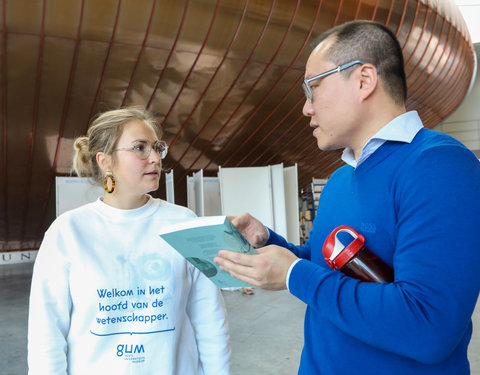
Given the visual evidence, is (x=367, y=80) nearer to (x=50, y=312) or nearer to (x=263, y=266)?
(x=263, y=266)

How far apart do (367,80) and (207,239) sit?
66cm

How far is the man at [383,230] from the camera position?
88 centimetres

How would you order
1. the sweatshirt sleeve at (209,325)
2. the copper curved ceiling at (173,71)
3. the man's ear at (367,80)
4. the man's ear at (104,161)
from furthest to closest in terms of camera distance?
the copper curved ceiling at (173,71)
the man's ear at (104,161)
the sweatshirt sleeve at (209,325)
the man's ear at (367,80)

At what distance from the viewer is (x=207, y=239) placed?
1114mm

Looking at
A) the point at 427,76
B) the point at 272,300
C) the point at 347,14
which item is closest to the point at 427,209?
the point at 272,300

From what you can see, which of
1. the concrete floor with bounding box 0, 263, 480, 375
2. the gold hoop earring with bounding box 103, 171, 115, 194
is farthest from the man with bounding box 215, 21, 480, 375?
A: the concrete floor with bounding box 0, 263, 480, 375

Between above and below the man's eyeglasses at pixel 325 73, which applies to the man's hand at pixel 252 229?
below

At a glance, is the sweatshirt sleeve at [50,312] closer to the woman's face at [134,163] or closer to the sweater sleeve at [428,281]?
the woman's face at [134,163]

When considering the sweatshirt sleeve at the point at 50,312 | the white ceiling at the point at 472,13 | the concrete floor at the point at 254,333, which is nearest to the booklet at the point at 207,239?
the sweatshirt sleeve at the point at 50,312

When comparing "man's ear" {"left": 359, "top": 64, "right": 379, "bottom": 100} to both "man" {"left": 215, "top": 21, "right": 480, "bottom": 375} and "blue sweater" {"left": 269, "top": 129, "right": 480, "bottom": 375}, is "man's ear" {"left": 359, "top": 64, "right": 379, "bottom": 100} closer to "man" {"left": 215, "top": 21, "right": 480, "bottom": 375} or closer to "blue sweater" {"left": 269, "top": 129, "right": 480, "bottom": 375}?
"man" {"left": 215, "top": 21, "right": 480, "bottom": 375}

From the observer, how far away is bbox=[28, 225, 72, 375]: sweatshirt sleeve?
5.15ft

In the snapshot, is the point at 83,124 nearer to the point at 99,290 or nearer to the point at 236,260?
the point at 99,290

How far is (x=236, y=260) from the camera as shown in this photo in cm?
111

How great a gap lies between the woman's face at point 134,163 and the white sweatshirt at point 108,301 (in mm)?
177
